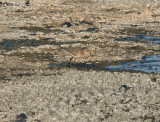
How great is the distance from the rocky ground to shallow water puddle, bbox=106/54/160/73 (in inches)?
26.4

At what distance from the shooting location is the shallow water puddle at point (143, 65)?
20359 millimetres

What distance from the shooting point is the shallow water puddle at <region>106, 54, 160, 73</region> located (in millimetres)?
20359

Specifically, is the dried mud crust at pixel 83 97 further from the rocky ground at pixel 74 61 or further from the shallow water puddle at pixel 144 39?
the shallow water puddle at pixel 144 39

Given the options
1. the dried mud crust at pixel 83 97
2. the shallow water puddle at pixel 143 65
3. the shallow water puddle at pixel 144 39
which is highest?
the shallow water puddle at pixel 144 39

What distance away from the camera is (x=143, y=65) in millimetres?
21062

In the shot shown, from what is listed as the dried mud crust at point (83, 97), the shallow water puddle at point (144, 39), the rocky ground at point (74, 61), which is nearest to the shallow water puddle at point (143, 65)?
the rocky ground at point (74, 61)

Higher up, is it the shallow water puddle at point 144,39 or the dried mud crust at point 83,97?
the shallow water puddle at point 144,39

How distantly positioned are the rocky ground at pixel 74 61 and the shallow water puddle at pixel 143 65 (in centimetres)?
67

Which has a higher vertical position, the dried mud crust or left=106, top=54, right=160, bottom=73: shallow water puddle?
left=106, top=54, right=160, bottom=73: shallow water puddle

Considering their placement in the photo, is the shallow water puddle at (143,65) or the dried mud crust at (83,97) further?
the shallow water puddle at (143,65)

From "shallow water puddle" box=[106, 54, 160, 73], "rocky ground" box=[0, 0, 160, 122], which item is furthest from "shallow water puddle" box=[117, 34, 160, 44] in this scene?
"shallow water puddle" box=[106, 54, 160, 73]

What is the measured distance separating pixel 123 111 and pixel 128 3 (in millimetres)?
25552

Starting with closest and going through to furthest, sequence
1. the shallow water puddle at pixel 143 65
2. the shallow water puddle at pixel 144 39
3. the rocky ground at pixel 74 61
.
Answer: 1. the rocky ground at pixel 74 61
2. the shallow water puddle at pixel 143 65
3. the shallow water puddle at pixel 144 39

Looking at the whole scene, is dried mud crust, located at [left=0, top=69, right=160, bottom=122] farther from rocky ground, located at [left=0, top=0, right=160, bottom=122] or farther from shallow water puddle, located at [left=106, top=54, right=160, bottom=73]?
shallow water puddle, located at [left=106, top=54, right=160, bottom=73]
